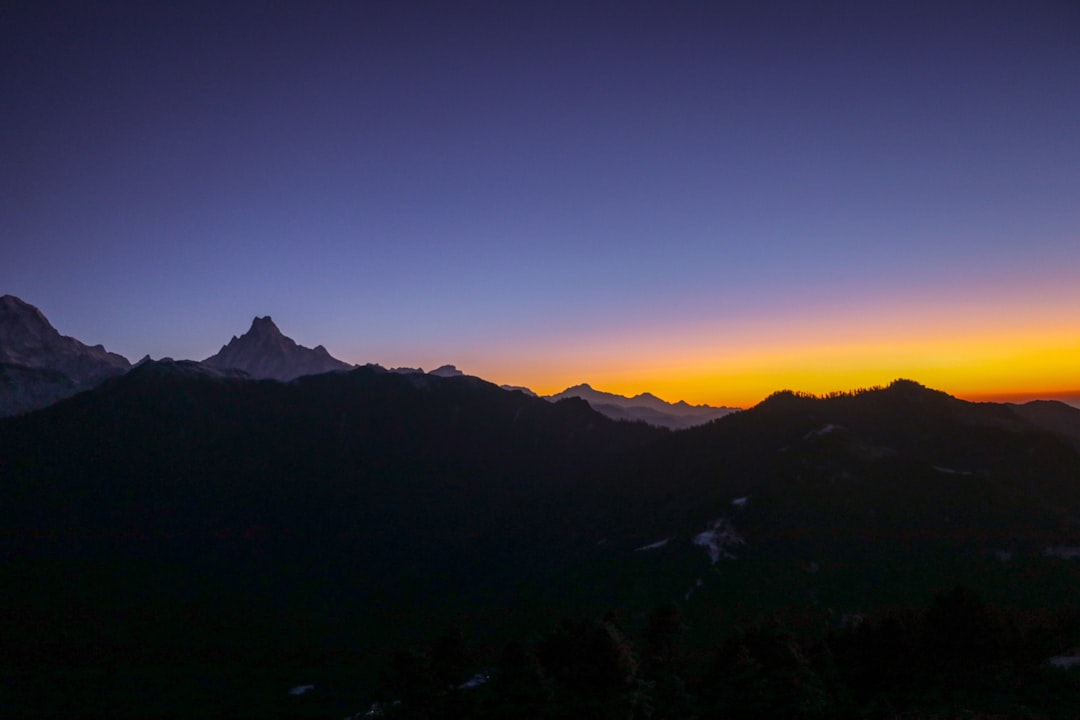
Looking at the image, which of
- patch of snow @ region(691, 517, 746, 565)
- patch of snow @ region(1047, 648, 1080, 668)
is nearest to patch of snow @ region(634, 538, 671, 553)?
patch of snow @ region(691, 517, 746, 565)

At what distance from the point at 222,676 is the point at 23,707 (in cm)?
4242

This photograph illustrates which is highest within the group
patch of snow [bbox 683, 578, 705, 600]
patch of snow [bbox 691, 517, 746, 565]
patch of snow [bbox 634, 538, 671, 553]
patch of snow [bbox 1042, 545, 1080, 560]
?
patch of snow [bbox 691, 517, 746, 565]

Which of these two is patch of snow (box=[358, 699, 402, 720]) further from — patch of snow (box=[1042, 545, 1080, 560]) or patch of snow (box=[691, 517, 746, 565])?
patch of snow (box=[1042, 545, 1080, 560])

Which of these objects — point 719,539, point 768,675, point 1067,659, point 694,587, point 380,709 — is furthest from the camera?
point 719,539

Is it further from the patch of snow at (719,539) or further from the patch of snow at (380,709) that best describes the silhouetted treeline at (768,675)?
the patch of snow at (719,539)

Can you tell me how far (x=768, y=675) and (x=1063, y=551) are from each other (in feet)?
434

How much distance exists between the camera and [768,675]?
5009 centimetres

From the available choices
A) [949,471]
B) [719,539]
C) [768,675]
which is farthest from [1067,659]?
[949,471]

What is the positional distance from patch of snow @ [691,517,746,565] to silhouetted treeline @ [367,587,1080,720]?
98.4 meters

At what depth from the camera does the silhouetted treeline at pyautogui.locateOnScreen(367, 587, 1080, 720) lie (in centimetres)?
4900

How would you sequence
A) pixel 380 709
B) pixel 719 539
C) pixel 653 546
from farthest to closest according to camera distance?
pixel 653 546
pixel 719 539
pixel 380 709

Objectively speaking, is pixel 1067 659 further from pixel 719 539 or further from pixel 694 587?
pixel 719 539

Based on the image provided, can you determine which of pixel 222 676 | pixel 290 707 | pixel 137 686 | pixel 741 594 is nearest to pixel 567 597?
pixel 741 594

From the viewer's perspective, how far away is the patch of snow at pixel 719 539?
163 meters
